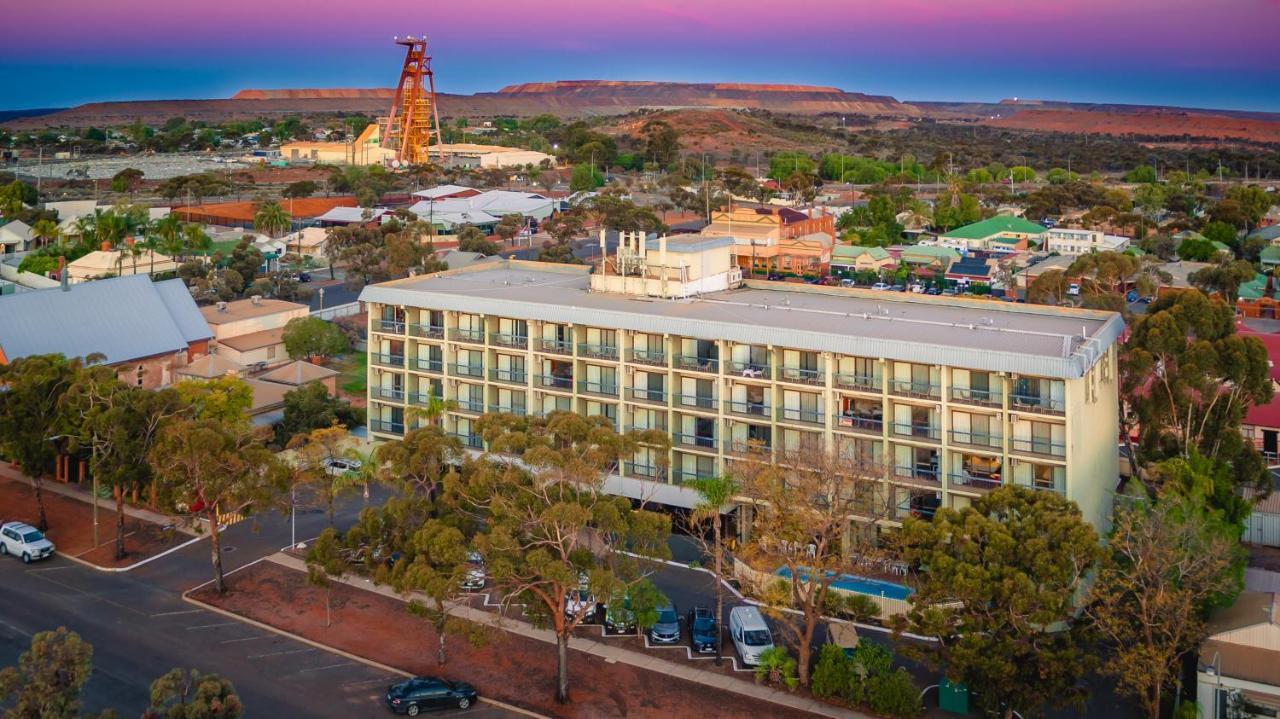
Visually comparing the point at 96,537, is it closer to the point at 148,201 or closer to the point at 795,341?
the point at 795,341

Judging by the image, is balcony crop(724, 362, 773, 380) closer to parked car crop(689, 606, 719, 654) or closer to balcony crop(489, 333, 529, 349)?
balcony crop(489, 333, 529, 349)

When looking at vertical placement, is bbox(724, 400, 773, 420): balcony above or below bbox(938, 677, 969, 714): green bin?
above

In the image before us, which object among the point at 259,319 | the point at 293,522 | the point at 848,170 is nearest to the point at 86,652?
the point at 293,522

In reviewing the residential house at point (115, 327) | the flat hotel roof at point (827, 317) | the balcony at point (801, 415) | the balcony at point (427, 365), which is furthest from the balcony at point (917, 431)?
the residential house at point (115, 327)

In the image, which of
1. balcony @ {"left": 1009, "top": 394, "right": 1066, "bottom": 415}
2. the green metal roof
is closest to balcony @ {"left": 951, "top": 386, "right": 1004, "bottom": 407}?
balcony @ {"left": 1009, "top": 394, "right": 1066, "bottom": 415}

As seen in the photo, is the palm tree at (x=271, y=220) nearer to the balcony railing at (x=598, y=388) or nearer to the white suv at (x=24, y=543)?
the white suv at (x=24, y=543)

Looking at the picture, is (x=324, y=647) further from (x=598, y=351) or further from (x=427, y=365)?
(x=427, y=365)

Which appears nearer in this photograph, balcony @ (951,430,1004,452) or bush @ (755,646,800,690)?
bush @ (755,646,800,690)
